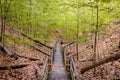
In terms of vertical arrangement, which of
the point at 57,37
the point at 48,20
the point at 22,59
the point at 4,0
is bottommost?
the point at 57,37

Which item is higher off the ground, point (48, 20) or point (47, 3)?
point (47, 3)

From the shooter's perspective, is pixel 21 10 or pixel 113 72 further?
pixel 21 10

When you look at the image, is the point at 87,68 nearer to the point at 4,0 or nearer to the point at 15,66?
the point at 15,66

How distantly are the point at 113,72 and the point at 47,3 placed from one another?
20917 millimetres

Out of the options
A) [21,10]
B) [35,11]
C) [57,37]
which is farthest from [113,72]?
[57,37]

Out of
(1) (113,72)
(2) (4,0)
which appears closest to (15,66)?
(2) (4,0)

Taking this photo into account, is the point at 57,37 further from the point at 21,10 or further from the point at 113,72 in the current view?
the point at 113,72

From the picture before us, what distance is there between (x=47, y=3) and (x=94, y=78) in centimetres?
2032

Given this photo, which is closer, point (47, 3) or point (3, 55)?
point (3, 55)

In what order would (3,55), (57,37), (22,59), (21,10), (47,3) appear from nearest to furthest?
(3,55) → (22,59) → (21,10) → (47,3) → (57,37)

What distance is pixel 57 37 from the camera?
62.7 metres

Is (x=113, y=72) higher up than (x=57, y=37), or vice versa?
(x=113, y=72)

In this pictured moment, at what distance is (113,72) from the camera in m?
14.0

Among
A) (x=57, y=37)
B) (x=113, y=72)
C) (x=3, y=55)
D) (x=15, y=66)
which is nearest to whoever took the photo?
(x=113, y=72)
